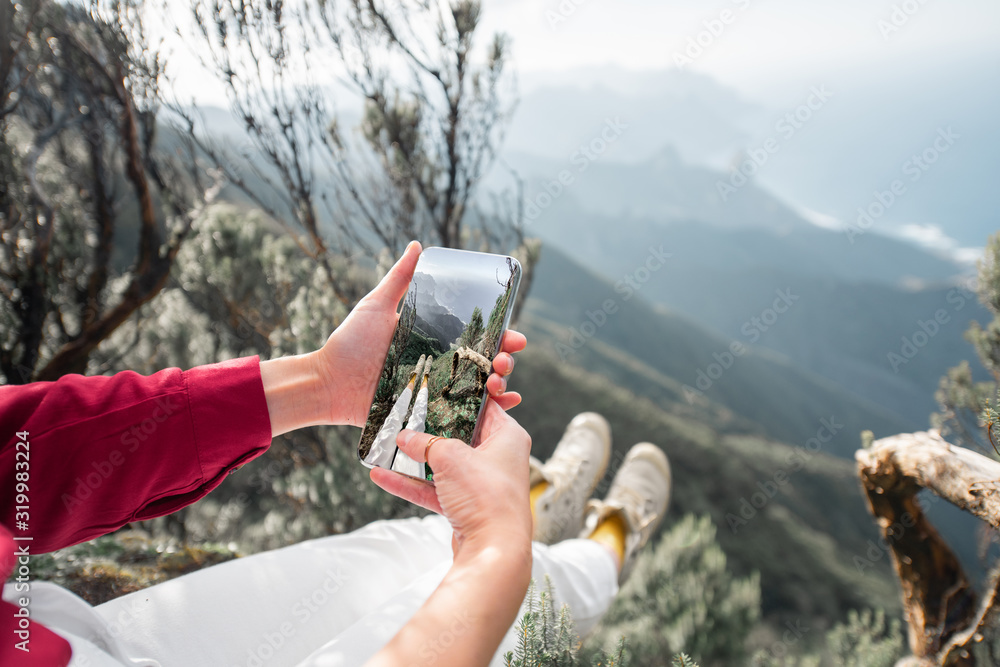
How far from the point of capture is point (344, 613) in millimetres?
1288

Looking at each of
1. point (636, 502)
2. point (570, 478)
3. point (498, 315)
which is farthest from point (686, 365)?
point (498, 315)

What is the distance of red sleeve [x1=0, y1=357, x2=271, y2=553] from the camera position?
3.10 ft

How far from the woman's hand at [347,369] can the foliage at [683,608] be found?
144 cm

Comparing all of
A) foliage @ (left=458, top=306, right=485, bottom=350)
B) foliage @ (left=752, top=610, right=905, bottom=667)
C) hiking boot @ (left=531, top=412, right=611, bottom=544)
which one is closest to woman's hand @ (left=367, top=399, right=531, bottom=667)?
foliage @ (left=458, top=306, right=485, bottom=350)

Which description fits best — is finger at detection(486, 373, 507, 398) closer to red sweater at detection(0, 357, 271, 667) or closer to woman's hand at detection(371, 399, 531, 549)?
woman's hand at detection(371, 399, 531, 549)

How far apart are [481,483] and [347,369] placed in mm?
676

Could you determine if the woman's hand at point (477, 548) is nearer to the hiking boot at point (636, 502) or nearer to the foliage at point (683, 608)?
the foliage at point (683, 608)

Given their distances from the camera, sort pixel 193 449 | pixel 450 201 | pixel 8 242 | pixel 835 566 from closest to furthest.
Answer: pixel 193 449 → pixel 8 242 → pixel 450 201 → pixel 835 566

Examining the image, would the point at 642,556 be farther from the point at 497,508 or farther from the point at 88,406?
the point at 88,406

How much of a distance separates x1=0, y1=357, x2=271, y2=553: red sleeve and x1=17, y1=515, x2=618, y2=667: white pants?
0.56 feet

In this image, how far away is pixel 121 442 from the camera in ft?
3.37

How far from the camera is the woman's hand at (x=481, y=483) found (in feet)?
2.76

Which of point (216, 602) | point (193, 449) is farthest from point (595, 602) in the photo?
point (193, 449)

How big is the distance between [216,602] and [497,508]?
0.87 meters
